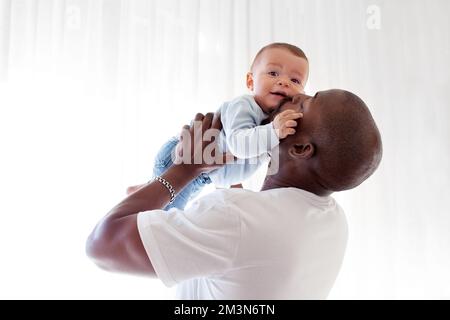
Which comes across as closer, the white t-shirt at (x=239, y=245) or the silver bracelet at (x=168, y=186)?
the white t-shirt at (x=239, y=245)

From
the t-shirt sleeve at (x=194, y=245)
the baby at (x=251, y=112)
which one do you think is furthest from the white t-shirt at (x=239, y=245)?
the baby at (x=251, y=112)

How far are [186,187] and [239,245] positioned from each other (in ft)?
1.34

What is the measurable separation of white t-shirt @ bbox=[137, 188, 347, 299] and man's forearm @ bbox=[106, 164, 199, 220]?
77 millimetres

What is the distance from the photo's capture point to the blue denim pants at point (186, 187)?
3.47 feet

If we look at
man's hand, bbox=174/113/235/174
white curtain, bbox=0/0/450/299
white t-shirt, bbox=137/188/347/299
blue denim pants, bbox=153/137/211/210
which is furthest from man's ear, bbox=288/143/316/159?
white curtain, bbox=0/0/450/299

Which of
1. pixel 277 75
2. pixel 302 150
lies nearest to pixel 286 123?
pixel 302 150

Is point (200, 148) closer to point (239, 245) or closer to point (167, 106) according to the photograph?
point (239, 245)

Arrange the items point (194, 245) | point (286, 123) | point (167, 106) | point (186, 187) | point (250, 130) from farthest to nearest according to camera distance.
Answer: point (167, 106), point (186, 187), point (250, 130), point (286, 123), point (194, 245)

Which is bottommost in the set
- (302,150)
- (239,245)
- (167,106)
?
(239,245)

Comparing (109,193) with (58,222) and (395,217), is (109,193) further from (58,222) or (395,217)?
(395,217)

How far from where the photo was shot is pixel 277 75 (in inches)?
43.1

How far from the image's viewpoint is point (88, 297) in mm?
1557

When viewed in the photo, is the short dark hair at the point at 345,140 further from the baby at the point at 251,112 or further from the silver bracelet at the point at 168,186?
the silver bracelet at the point at 168,186
